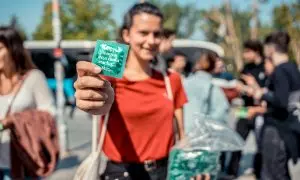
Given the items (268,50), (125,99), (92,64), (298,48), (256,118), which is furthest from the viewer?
(298,48)

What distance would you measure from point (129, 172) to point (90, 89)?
2.90ft

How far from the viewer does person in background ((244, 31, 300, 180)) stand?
173 inches

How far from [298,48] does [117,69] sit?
31002 millimetres

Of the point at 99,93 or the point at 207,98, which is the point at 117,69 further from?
the point at 207,98

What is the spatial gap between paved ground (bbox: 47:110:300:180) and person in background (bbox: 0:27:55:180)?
3495 mm

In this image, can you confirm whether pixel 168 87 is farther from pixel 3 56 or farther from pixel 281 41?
pixel 281 41

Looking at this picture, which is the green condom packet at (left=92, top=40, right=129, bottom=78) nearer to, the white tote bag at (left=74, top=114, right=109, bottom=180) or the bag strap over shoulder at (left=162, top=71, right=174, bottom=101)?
the white tote bag at (left=74, top=114, right=109, bottom=180)

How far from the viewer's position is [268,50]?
16.3 feet

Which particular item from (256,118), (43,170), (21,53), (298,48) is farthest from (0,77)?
(298,48)

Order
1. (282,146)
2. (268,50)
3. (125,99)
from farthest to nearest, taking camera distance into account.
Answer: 1. (268,50)
2. (282,146)
3. (125,99)

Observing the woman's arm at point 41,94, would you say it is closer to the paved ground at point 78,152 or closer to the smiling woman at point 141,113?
the smiling woman at point 141,113

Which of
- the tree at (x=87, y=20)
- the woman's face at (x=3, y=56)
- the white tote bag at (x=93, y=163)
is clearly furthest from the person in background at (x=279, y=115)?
the tree at (x=87, y=20)

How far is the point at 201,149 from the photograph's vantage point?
271cm

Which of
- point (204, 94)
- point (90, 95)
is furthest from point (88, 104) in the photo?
point (204, 94)
